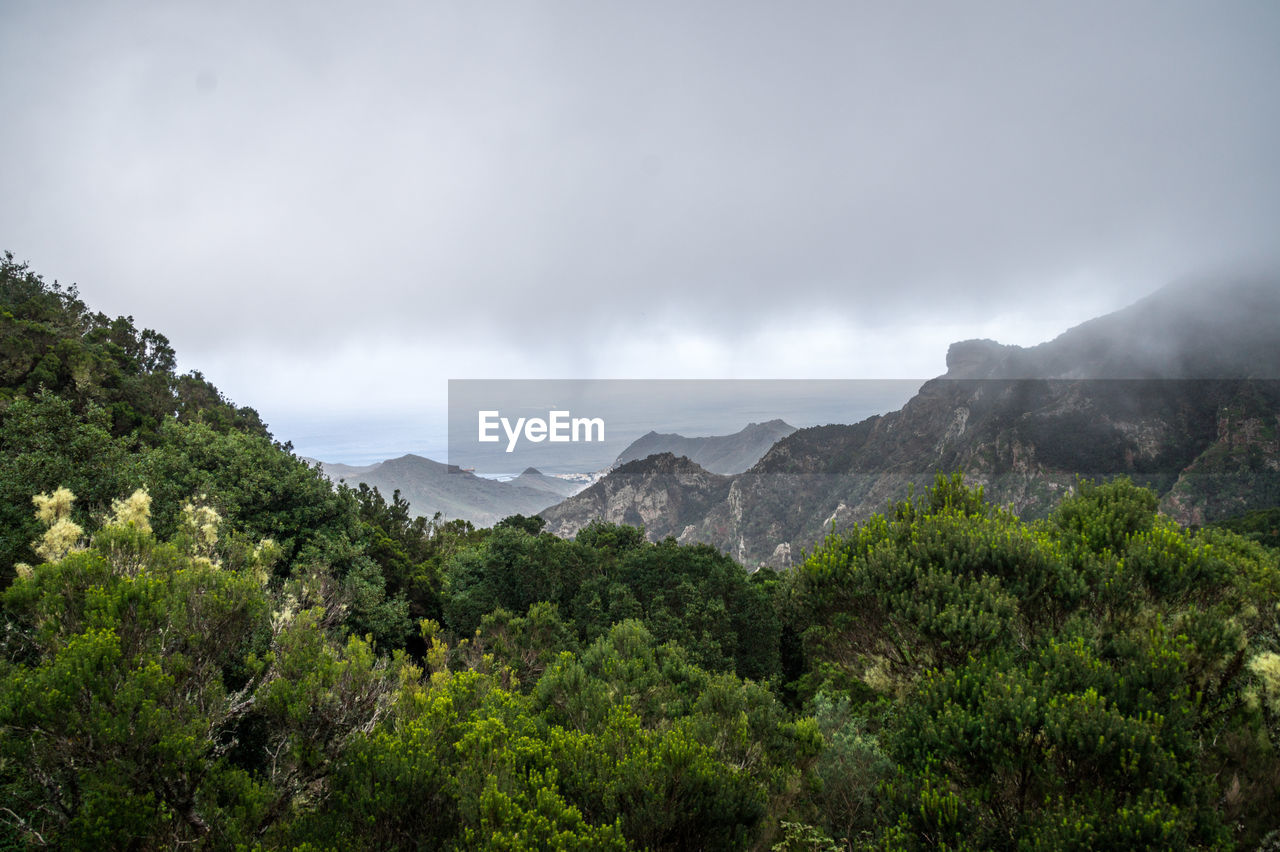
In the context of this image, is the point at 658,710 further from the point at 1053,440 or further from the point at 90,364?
the point at 1053,440

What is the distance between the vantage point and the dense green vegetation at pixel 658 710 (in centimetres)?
797

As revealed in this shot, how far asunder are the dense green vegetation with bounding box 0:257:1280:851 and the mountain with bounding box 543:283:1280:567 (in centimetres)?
9301

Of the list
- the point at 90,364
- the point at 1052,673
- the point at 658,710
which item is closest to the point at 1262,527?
the point at 1052,673

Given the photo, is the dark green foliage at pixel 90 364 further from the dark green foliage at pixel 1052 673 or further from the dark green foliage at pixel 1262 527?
the dark green foliage at pixel 1262 527

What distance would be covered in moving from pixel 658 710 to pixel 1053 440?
149349 millimetres

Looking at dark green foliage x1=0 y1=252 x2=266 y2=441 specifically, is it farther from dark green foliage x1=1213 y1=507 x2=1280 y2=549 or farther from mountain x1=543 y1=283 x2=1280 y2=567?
mountain x1=543 y1=283 x2=1280 y2=567

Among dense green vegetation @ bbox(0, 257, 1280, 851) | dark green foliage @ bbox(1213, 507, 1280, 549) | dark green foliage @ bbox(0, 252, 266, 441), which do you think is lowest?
dark green foliage @ bbox(1213, 507, 1280, 549)

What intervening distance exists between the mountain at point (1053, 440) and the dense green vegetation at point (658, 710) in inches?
3662

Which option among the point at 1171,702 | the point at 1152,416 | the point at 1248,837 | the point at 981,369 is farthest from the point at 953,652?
the point at 981,369

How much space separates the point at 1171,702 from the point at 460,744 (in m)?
11.8

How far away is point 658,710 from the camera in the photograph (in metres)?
A: 13.7

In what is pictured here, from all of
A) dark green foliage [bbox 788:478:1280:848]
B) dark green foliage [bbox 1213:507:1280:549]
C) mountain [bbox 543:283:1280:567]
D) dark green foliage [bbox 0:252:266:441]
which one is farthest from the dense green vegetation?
mountain [bbox 543:283:1280:567]

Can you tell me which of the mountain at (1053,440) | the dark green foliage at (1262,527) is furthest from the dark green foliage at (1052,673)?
the mountain at (1053,440)

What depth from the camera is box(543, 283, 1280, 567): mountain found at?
110 metres
